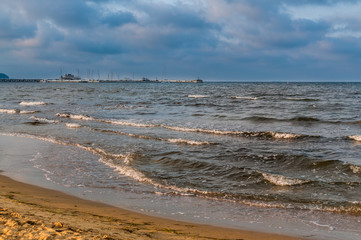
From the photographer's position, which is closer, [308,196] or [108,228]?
[108,228]

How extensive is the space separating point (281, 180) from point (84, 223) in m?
6.59

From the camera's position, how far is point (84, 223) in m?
6.18

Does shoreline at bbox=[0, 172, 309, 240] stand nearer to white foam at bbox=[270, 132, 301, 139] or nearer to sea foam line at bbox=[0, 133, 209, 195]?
sea foam line at bbox=[0, 133, 209, 195]

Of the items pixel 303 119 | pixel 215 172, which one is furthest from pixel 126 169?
pixel 303 119

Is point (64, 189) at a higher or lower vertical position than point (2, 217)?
lower

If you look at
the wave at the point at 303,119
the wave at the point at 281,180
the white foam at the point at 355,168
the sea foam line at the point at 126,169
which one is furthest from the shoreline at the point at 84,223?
the wave at the point at 303,119

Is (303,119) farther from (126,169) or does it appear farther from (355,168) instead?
(126,169)

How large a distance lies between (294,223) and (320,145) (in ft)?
33.1

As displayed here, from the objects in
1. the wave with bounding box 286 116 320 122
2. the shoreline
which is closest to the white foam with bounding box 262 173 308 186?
the shoreline

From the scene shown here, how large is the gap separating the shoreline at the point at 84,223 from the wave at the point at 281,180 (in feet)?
13.2

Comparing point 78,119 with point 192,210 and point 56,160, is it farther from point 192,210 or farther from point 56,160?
point 192,210

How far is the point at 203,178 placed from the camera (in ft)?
36.4

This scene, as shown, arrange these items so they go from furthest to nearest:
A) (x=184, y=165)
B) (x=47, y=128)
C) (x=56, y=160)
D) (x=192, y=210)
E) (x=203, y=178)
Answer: (x=47, y=128), (x=56, y=160), (x=184, y=165), (x=203, y=178), (x=192, y=210)

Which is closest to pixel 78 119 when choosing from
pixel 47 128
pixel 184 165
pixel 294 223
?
pixel 47 128
